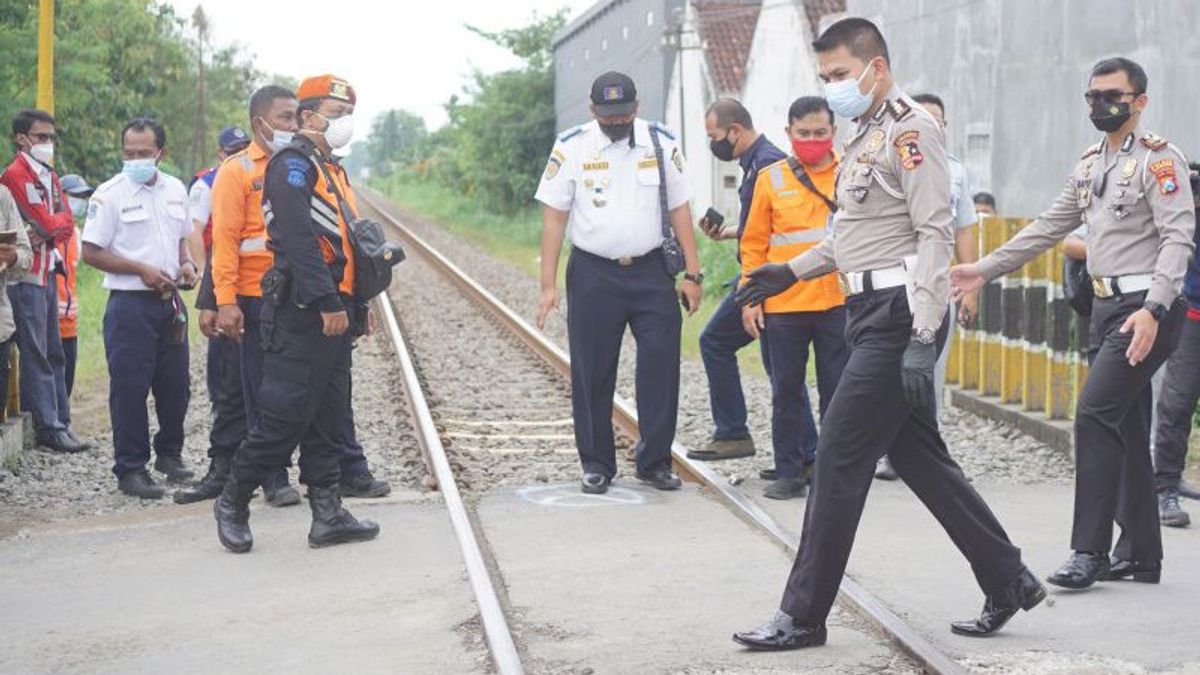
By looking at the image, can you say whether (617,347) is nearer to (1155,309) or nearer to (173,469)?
(173,469)

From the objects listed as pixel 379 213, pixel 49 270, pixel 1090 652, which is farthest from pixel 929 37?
pixel 379 213

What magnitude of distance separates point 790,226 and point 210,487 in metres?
3.32

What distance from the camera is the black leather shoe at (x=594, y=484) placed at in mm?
9328

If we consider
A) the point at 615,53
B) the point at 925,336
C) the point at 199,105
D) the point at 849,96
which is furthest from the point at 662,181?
the point at 199,105

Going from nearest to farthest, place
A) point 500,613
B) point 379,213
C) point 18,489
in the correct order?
point 500,613 → point 18,489 → point 379,213

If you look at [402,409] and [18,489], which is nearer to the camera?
[18,489]

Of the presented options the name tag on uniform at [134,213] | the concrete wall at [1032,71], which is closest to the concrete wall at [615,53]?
the concrete wall at [1032,71]

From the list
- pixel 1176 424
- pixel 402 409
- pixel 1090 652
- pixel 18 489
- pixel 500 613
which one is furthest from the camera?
pixel 402 409

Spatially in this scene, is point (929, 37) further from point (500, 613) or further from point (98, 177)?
point (500, 613)

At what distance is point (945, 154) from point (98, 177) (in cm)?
2601

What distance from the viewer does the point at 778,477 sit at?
9.12m

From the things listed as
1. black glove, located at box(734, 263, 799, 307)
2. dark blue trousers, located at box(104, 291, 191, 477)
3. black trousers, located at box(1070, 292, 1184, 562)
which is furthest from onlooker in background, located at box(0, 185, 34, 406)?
black trousers, located at box(1070, 292, 1184, 562)

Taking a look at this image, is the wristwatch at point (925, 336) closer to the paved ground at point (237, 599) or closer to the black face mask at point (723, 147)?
the paved ground at point (237, 599)

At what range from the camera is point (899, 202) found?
6.16 meters
